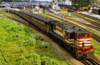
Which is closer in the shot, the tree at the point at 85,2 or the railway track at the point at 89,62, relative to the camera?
the railway track at the point at 89,62

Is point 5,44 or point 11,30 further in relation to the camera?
point 11,30

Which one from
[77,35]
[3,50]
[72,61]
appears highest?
[77,35]

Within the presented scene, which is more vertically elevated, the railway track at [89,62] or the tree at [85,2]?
the tree at [85,2]

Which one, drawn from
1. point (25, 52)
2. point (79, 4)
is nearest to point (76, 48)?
point (25, 52)

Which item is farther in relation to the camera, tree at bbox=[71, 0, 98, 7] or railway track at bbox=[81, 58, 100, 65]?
tree at bbox=[71, 0, 98, 7]

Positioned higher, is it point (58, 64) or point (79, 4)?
point (79, 4)

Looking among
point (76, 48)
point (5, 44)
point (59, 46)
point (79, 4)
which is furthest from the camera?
point (79, 4)

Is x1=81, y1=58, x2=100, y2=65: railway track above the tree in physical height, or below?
below

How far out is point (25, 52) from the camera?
14.7 m

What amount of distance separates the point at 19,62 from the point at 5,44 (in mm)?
5286

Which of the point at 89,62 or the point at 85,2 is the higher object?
the point at 85,2

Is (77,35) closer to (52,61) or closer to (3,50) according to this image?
(52,61)

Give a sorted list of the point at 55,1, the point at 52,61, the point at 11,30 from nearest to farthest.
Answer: the point at 52,61 → the point at 11,30 → the point at 55,1

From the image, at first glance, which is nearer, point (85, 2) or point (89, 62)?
point (89, 62)
